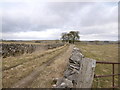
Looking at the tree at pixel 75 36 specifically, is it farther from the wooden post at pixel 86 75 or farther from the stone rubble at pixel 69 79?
the wooden post at pixel 86 75

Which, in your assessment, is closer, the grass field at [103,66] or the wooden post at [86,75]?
the wooden post at [86,75]

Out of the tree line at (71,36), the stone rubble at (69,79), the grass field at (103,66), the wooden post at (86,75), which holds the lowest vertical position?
the grass field at (103,66)

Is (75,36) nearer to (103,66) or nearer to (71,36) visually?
(71,36)

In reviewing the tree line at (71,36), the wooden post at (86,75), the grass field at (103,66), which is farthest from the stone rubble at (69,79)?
the tree line at (71,36)

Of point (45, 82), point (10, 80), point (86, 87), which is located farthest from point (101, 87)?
point (10, 80)

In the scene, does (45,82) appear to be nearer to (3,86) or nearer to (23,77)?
(23,77)

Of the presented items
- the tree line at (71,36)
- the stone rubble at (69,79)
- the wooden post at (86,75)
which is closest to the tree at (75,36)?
the tree line at (71,36)

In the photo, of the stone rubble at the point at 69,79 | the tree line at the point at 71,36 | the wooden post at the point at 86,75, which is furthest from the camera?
the tree line at the point at 71,36

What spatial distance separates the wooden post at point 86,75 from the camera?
3.48m

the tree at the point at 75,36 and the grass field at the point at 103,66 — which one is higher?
the tree at the point at 75,36

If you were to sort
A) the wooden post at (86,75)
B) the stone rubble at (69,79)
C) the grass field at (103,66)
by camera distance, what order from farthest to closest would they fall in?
the grass field at (103,66) → the stone rubble at (69,79) → the wooden post at (86,75)

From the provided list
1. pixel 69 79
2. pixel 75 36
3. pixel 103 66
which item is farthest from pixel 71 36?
pixel 69 79

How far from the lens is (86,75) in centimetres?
353

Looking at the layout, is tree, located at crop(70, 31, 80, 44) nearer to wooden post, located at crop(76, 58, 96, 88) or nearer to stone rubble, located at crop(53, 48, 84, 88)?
stone rubble, located at crop(53, 48, 84, 88)
